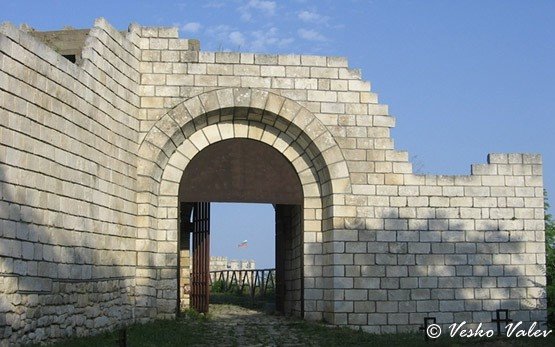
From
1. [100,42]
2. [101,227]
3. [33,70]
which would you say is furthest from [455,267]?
[33,70]

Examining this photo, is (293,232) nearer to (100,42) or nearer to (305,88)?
Answer: (305,88)

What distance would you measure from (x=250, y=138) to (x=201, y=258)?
3.72 metres

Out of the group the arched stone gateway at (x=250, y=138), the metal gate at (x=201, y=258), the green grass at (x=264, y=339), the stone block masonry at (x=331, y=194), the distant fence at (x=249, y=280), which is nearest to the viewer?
the green grass at (x=264, y=339)

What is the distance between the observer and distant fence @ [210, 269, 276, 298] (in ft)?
70.8

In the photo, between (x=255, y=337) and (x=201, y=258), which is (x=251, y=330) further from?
(x=201, y=258)

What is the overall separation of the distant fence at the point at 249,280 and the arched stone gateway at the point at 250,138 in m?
7.27

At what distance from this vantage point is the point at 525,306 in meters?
14.0

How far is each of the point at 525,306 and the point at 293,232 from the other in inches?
193

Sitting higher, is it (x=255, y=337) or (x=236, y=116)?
(x=236, y=116)

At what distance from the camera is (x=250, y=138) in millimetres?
14391

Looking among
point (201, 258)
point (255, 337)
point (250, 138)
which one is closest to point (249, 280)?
point (201, 258)

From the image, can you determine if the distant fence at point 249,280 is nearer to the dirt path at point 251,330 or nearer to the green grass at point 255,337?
the dirt path at point 251,330

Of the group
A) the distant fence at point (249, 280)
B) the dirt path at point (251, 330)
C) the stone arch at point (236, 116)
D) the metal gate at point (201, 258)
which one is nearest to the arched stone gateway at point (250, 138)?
the stone arch at point (236, 116)

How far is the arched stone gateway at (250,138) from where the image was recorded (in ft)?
44.5
